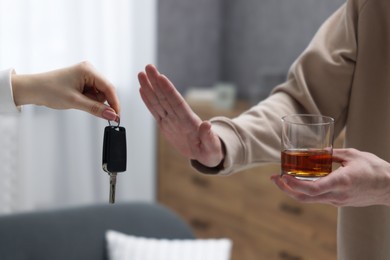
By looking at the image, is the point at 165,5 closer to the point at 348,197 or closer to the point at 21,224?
the point at 21,224

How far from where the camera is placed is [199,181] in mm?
3664

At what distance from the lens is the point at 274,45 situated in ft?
12.3

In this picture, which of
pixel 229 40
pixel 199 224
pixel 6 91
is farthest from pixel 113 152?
pixel 229 40

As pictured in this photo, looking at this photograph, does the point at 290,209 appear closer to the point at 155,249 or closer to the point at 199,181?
the point at 199,181

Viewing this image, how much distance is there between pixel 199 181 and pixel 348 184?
2590mm

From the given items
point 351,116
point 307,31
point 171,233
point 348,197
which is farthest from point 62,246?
point 307,31

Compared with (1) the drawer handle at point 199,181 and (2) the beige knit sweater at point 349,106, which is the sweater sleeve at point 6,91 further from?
(1) the drawer handle at point 199,181

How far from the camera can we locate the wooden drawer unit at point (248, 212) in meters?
2.88

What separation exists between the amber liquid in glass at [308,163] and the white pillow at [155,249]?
1.17 metres

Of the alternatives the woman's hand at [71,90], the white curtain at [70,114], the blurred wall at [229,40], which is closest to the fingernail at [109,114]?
the woman's hand at [71,90]

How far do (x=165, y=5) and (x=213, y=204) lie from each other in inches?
49.2

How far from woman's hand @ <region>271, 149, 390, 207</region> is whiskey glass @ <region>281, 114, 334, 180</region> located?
3 centimetres

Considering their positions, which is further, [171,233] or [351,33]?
[171,233]

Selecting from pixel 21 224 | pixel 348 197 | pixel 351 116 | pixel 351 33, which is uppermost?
pixel 351 33
